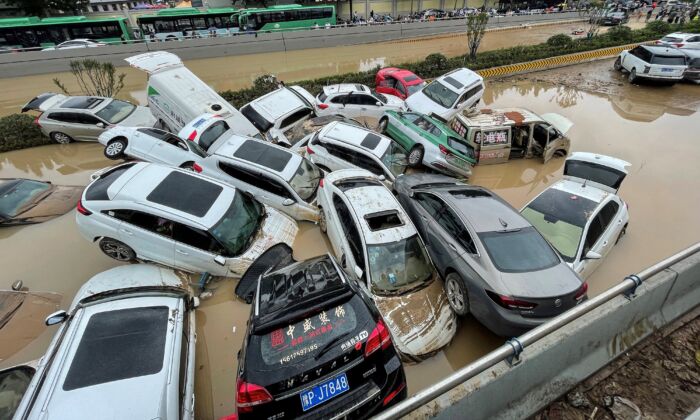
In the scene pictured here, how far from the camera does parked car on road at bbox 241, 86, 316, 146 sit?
31.3 ft

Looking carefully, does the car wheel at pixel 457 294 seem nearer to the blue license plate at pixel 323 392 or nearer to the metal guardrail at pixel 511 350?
the metal guardrail at pixel 511 350

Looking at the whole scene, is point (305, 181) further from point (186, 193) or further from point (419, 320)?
point (419, 320)

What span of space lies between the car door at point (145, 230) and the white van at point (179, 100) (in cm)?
398

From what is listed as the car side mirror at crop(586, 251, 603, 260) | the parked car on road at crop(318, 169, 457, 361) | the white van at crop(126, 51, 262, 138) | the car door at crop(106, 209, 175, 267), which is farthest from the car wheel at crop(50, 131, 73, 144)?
the car side mirror at crop(586, 251, 603, 260)

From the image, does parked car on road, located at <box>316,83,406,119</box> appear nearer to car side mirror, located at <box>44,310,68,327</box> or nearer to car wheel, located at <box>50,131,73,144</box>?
car wheel, located at <box>50,131,73,144</box>

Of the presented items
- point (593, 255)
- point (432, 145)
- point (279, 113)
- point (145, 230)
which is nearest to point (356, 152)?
point (432, 145)

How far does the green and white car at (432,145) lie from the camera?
27.6 feet

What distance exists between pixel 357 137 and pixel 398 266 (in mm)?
4047

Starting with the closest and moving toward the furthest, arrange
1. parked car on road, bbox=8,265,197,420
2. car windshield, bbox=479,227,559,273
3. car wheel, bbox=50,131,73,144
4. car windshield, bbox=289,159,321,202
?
parked car on road, bbox=8,265,197,420 → car windshield, bbox=479,227,559,273 → car windshield, bbox=289,159,321,202 → car wheel, bbox=50,131,73,144

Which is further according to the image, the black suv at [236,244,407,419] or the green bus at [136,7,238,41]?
the green bus at [136,7,238,41]

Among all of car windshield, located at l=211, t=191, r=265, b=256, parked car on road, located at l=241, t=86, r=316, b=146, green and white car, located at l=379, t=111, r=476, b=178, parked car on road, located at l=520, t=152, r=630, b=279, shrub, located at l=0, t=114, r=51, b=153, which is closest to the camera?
car windshield, located at l=211, t=191, r=265, b=256

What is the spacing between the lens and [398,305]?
4551 mm

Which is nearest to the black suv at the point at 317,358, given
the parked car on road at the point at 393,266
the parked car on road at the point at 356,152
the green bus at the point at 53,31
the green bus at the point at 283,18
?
the parked car on road at the point at 393,266

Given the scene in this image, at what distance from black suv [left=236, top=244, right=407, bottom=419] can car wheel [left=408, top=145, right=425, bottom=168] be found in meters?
5.77
